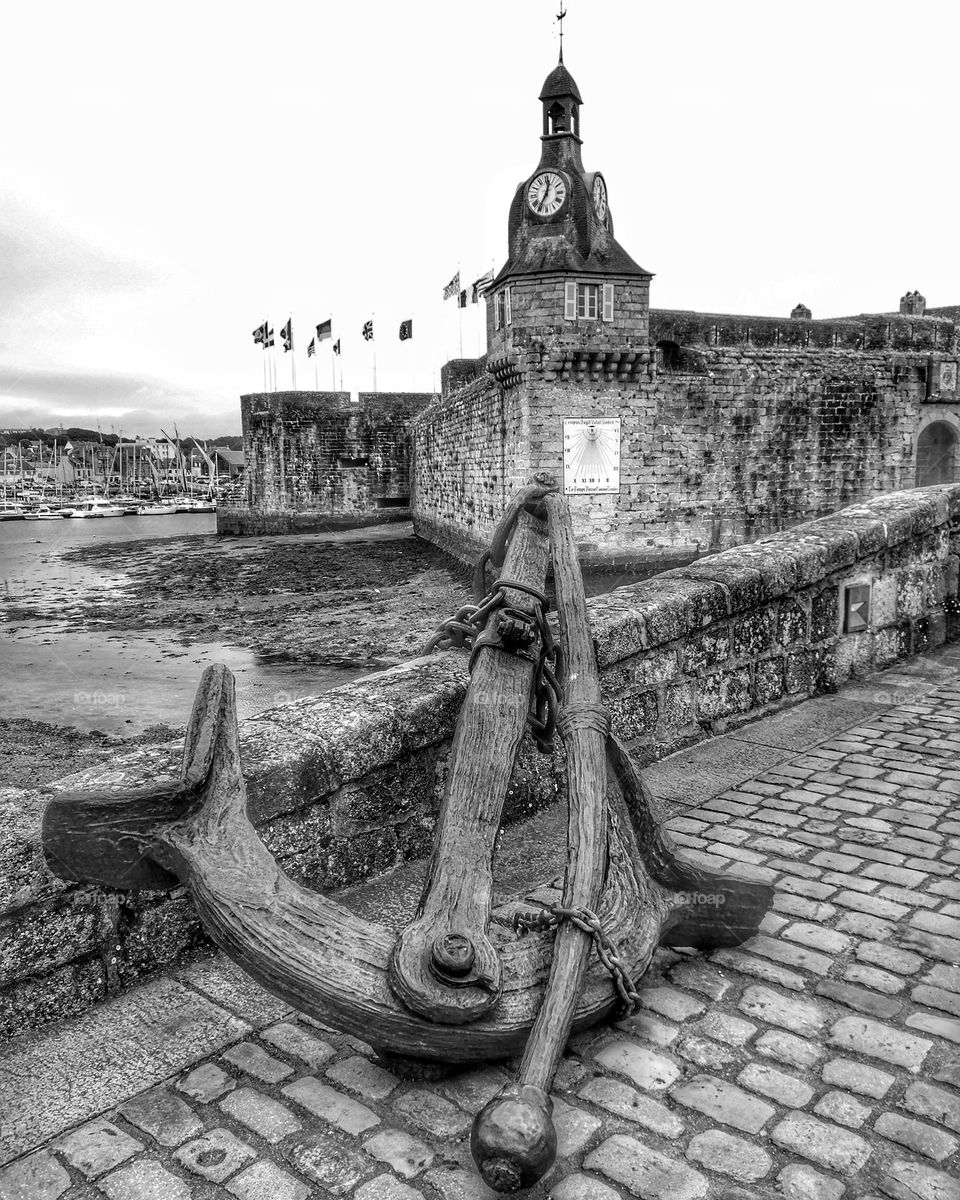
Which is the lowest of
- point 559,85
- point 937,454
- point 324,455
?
point 937,454

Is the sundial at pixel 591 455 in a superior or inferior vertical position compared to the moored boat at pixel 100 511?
superior

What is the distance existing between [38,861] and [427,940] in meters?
1.04

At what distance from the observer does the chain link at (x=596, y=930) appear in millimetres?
1971

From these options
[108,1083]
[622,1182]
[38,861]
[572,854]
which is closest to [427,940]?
[572,854]

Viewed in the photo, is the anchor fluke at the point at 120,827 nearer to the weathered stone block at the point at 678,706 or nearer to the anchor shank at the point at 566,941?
the anchor shank at the point at 566,941

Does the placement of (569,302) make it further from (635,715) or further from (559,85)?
(635,715)

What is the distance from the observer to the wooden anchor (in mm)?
1841

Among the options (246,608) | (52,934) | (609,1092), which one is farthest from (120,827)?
(246,608)

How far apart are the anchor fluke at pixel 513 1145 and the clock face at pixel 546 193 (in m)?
21.4

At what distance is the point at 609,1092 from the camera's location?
81.5 inches

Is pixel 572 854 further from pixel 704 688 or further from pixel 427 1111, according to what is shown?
pixel 704 688

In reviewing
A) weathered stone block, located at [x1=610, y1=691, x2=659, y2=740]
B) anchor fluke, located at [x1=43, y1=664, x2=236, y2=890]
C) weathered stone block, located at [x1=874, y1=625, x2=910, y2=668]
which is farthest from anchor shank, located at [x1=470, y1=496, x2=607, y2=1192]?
weathered stone block, located at [x1=874, y1=625, x2=910, y2=668]

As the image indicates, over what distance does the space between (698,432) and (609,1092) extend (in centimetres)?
1965

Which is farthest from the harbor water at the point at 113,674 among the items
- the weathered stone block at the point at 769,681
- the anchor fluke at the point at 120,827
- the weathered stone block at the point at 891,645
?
the anchor fluke at the point at 120,827
